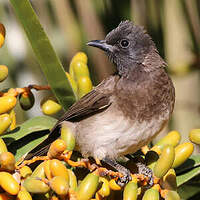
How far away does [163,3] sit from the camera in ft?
11.4

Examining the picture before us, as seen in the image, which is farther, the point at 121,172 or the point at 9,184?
the point at 121,172

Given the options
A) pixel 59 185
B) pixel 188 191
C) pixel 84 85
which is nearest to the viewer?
pixel 59 185

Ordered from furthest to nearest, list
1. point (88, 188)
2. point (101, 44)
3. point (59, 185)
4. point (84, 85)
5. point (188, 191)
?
point (101, 44)
point (84, 85)
point (188, 191)
point (88, 188)
point (59, 185)

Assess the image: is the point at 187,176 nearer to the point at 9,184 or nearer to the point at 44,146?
the point at 44,146

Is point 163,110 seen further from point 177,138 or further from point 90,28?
point 90,28

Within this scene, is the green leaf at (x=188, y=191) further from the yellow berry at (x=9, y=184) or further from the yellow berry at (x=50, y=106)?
the yellow berry at (x=9, y=184)

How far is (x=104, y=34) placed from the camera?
3.53 meters

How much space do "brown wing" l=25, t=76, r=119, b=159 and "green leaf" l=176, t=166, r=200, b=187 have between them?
733 mm

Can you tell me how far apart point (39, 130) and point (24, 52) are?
1.17 m

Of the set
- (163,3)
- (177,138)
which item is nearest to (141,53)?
(163,3)

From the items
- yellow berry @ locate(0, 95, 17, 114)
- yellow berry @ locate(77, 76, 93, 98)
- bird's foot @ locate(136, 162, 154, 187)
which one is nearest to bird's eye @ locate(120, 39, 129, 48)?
yellow berry @ locate(77, 76, 93, 98)

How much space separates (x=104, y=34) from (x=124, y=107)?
2.11 feet

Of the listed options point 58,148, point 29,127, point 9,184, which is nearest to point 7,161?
point 9,184

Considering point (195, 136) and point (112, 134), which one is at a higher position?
point (195, 136)
